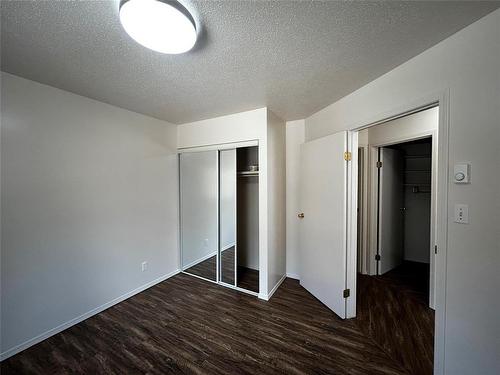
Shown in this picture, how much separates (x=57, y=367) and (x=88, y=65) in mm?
2417

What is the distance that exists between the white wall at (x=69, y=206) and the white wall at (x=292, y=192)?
6.32 feet

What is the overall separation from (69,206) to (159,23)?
194 centimetres

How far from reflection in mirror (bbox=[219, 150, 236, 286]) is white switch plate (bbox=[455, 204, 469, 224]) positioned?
6.83ft

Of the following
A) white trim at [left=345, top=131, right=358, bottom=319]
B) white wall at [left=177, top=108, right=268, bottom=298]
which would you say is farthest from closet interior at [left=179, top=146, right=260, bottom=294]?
white trim at [left=345, top=131, right=358, bottom=319]

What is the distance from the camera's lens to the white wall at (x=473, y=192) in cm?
102

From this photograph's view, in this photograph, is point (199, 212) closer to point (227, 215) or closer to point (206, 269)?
point (227, 215)

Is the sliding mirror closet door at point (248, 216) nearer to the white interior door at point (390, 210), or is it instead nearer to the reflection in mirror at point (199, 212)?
the reflection in mirror at point (199, 212)

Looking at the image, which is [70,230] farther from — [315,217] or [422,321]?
[422,321]

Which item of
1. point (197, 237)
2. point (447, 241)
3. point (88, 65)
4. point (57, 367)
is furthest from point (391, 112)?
point (57, 367)

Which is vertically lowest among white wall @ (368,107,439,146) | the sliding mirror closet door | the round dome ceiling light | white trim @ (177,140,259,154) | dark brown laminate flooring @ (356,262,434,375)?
dark brown laminate flooring @ (356,262,434,375)

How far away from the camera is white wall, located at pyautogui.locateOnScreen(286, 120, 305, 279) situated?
113 inches

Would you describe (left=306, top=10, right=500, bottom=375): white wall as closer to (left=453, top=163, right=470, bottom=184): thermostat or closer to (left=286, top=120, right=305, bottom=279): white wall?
(left=453, top=163, right=470, bottom=184): thermostat

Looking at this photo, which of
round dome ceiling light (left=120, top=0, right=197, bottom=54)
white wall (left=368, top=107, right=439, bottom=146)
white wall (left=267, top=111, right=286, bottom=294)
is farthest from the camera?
white wall (left=267, top=111, right=286, bottom=294)

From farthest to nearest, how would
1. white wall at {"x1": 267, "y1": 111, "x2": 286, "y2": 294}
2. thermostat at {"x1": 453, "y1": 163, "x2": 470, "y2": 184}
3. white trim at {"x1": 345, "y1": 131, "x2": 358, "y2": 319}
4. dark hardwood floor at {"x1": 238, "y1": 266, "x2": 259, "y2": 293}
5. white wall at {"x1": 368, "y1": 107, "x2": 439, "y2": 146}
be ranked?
dark hardwood floor at {"x1": 238, "y1": 266, "x2": 259, "y2": 293}
white wall at {"x1": 267, "y1": 111, "x2": 286, "y2": 294}
white wall at {"x1": 368, "y1": 107, "x2": 439, "y2": 146}
white trim at {"x1": 345, "y1": 131, "x2": 358, "y2": 319}
thermostat at {"x1": 453, "y1": 163, "x2": 470, "y2": 184}
